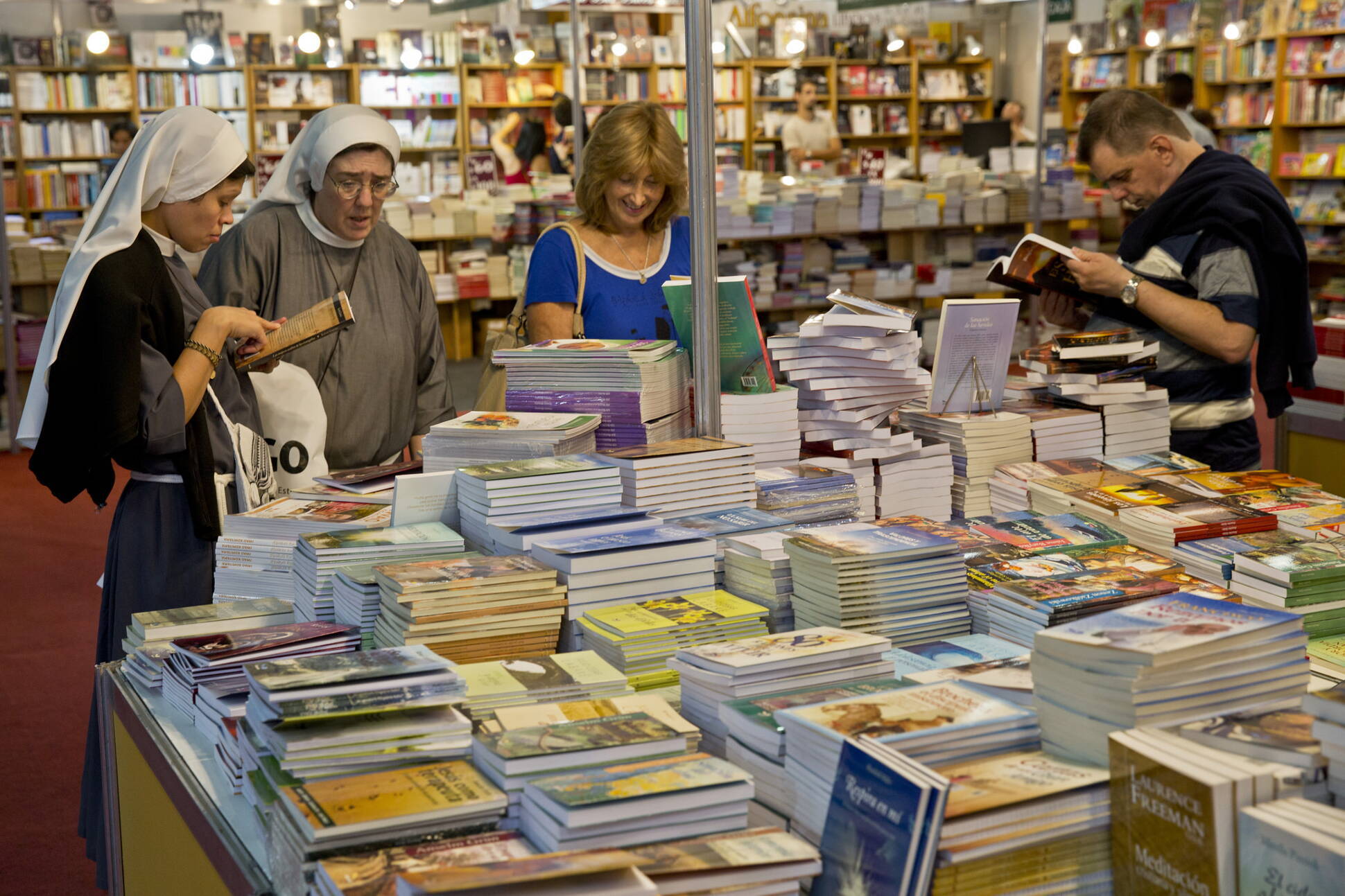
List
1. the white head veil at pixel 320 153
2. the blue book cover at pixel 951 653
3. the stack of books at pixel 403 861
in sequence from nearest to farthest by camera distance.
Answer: the stack of books at pixel 403 861, the blue book cover at pixel 951 653, the white head veil at pixel 320 153

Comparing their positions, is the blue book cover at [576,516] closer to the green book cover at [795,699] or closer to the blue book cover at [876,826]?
the green book cover at [795,699]

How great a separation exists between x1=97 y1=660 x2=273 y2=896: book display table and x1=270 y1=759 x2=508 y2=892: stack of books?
0.40 ft

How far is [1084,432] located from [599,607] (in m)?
1.37

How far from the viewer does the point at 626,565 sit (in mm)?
1752

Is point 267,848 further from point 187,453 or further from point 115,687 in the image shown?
point 187,453

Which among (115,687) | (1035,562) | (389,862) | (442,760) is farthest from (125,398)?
(1035,562)

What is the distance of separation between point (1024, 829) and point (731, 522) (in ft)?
2.97

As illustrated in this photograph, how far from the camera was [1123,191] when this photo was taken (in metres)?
3.00

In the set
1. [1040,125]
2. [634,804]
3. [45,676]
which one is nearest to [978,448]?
[634,804]

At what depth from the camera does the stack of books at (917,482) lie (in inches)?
97.1

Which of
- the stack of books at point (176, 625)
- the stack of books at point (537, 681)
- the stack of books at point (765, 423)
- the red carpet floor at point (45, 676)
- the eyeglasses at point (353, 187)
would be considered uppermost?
the eyeglasses at point (353, 187)

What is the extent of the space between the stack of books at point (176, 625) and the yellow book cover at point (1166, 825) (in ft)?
3.96

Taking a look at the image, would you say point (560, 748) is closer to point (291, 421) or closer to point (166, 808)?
point (166, 808)

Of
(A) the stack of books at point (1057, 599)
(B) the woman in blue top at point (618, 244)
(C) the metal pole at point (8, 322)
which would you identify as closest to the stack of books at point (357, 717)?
(A) the stack of books at point (1057, 599)
